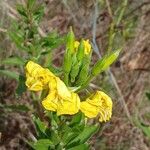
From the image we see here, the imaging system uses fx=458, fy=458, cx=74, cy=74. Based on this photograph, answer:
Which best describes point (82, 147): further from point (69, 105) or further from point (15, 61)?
point (15, 61)

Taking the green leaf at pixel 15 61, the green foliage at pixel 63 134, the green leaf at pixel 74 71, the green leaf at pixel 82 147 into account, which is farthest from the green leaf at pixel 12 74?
the green leaf at pixel 74 71

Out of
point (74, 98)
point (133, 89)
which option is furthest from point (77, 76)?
point (133, 89)

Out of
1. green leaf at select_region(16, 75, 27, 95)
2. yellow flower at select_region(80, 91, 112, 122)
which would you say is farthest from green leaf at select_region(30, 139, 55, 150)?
green leaf at select_region(16, 75, 27, 95)

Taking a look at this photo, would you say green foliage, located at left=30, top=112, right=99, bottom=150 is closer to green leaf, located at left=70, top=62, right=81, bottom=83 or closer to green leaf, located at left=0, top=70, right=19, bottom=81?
green leaf, located at left=70, top=62, right=81, bottom=83

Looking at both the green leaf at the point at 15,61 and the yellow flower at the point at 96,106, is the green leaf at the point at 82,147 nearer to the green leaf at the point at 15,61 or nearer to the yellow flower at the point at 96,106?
the yellow flower at the point at 96,106

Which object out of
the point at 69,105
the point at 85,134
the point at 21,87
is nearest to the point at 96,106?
the point at 69,105

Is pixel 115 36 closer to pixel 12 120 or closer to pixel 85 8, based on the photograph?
pixel 85 8
